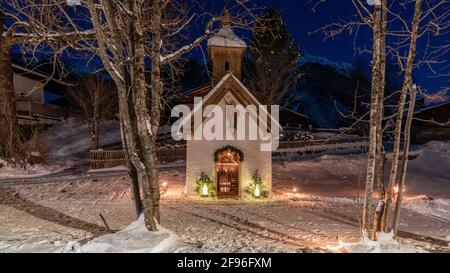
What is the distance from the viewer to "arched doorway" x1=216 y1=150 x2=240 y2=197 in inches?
656

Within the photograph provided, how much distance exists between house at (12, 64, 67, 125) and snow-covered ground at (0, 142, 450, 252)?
20.0m

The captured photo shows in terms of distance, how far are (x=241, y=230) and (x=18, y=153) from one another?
62.0ft

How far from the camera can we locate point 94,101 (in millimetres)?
31500

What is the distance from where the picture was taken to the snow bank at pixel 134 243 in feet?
22.9

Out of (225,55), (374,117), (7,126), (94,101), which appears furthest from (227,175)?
(94,101)

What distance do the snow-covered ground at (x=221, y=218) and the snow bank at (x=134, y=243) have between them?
2 centimetres

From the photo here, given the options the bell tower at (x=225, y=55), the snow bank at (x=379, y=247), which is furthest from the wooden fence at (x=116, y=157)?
the snow bank at (x=379, y=247)

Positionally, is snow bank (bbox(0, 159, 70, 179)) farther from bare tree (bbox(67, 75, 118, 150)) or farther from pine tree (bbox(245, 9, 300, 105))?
pine tree (bbox(245, 9, 300, 105))

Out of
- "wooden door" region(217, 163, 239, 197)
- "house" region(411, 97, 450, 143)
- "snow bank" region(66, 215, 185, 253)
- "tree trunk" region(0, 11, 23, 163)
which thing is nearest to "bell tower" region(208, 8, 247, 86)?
"wooden door" region(217, 163, 239, 197)

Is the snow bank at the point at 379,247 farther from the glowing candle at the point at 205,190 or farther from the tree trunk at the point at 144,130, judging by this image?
the glowing candle at the point at 205,190

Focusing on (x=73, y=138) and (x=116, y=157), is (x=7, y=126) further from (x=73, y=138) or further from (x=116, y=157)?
(x=73, y=138)

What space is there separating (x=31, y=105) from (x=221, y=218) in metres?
32.2

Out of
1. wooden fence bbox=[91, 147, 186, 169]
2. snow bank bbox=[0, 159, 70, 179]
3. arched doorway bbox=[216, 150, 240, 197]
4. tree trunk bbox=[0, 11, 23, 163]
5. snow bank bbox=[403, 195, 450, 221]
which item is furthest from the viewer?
wooden fence bbox=[91, 147, 186, 169]
